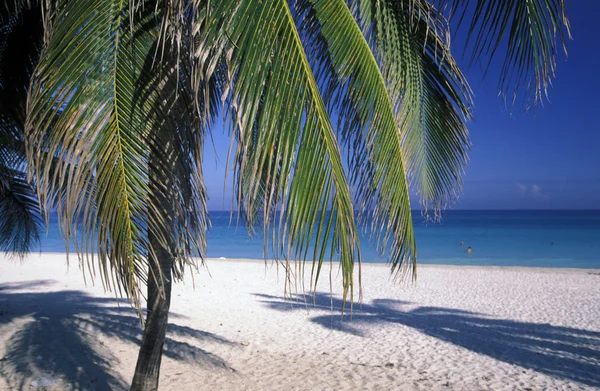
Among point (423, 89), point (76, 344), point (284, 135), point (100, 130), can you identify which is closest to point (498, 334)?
point (423, 89)

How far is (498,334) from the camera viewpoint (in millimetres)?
7668

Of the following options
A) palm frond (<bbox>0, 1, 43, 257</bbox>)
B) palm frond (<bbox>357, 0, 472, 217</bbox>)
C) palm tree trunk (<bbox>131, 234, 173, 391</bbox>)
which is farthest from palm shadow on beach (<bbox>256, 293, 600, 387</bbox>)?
palm frond (<bbox>0, 1, 43, 257</bbox>)

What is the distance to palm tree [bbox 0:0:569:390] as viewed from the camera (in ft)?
6.02

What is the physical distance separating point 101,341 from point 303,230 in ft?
17.1

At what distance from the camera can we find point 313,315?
8859 millimetres

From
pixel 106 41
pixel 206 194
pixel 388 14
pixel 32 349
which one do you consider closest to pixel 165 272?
pixel 206 194

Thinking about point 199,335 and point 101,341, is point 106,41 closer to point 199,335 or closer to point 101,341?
point 101,341

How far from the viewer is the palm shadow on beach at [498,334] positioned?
607 centimetres

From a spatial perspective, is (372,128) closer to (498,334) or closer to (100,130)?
(100,130)

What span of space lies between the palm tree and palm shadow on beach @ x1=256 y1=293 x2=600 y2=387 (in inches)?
122

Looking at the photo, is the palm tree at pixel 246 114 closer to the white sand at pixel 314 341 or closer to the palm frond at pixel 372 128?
the palm frond at pixel 372 128

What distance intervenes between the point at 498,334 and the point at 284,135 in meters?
7.32

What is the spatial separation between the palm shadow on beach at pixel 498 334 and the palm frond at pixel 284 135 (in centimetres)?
365

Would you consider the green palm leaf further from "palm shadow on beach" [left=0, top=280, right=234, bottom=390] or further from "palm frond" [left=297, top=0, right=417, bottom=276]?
"palm shadow on beach" [left=0, top=280, right=234, bottom=390]
